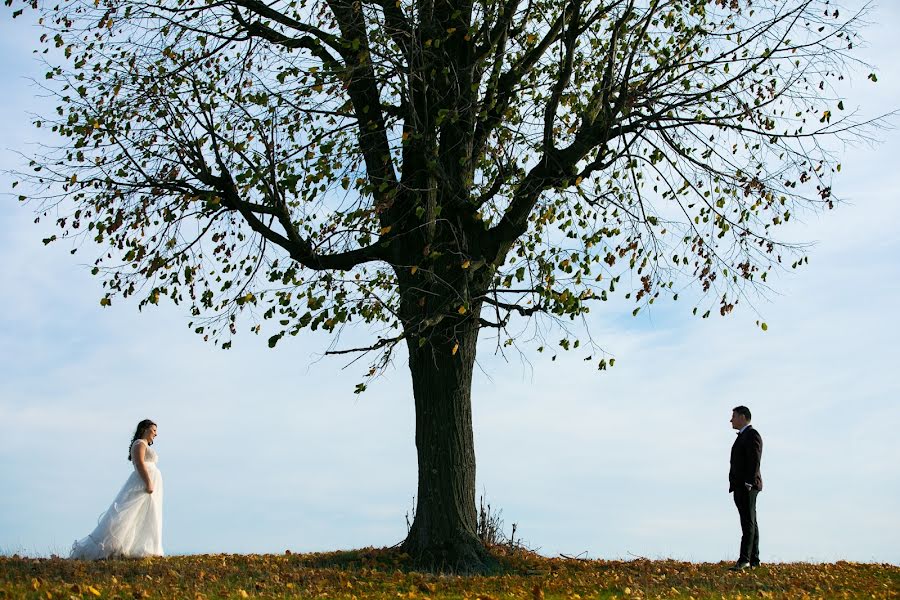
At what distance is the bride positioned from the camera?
43.2 feet

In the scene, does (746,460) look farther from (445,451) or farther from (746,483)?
(445,451)

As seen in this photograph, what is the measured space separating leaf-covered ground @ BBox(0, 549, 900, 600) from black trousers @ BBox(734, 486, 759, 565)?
10.7 inches

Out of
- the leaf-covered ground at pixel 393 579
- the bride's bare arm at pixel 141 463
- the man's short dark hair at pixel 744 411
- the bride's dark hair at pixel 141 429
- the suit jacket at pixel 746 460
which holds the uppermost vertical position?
the man's short dark hair at pixel 744 411

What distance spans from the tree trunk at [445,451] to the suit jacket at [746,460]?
165 inches

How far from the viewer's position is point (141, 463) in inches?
536

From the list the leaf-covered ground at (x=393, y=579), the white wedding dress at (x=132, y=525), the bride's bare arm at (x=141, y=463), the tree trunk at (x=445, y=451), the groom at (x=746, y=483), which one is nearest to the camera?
the leaf-covered ground at (x=393, y=579)

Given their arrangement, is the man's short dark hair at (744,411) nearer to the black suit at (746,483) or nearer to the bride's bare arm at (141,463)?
the black suit at (746,483)

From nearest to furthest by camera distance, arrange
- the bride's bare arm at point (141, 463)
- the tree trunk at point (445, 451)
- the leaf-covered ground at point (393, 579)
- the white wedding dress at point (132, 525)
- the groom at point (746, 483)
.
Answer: the leaf-covered ground at point (393, 579) < the tree trunk at point (445, 451) < the white wedding dress at point (132, 525) < the groom at point (746, 483) < the bride's bare arm at point (141, 463)

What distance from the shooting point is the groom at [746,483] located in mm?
13391

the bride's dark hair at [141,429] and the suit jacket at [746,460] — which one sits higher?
the suit jacket at [746,460]

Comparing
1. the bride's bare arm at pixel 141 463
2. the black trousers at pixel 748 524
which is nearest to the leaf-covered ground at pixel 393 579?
the black trousers at pixel 748 524

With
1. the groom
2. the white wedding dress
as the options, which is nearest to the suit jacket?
the groom

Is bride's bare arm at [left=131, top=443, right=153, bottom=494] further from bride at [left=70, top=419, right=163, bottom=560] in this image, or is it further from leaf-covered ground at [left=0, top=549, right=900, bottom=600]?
leaf-covered ground at [left=0, top=549, right=900, bottom=600]

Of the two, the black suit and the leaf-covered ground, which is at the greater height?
the black suit
